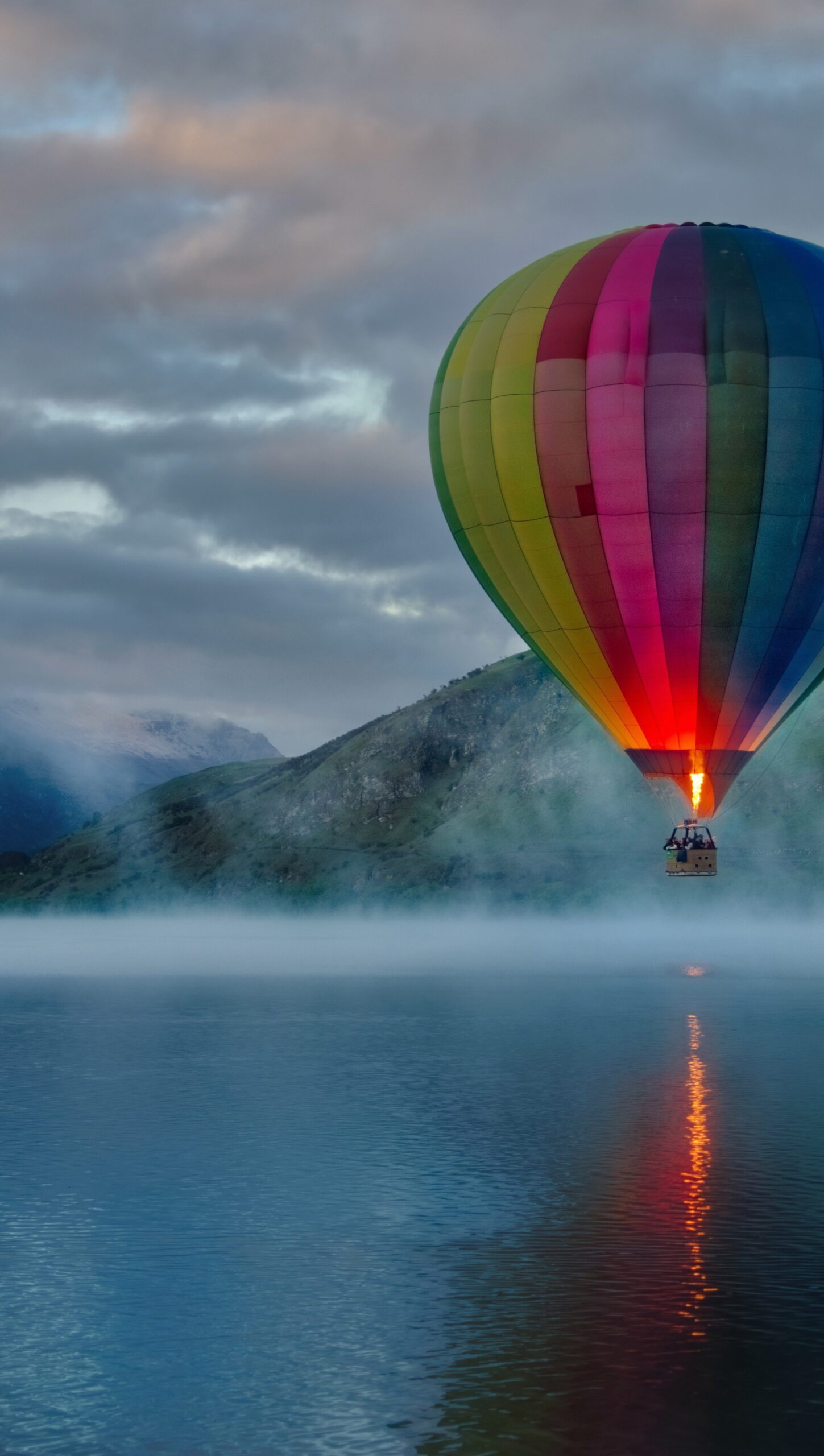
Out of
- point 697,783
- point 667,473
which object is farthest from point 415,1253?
point 667,473

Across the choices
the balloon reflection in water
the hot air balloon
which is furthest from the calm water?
the hot air balloon

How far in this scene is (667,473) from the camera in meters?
76.3

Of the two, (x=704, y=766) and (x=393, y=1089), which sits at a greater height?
(x=704, y=766)

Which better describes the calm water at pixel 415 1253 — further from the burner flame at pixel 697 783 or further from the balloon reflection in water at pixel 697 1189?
the burner flame at pixel 697 783

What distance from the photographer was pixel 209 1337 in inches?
1270

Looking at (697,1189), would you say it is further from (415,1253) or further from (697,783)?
(697,783)

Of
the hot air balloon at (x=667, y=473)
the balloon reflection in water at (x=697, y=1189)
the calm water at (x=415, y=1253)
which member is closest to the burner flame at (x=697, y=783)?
the hot air balloon at (x=667, y=473)

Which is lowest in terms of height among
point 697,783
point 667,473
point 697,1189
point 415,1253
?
point 415,1253

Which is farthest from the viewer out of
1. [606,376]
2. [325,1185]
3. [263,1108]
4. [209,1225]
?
[606,376]

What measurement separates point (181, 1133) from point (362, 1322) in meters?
23.7

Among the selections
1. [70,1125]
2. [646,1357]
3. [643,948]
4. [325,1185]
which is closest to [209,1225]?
[325,1185]

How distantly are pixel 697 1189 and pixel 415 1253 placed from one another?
909cm

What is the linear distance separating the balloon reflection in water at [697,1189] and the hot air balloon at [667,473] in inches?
612

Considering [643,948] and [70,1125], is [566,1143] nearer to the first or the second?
[70,1125]
